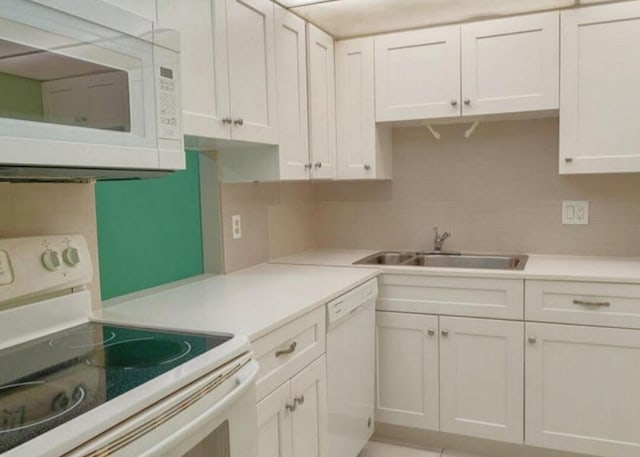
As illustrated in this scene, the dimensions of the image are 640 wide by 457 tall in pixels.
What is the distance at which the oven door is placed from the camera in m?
0.93

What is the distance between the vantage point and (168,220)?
7.02 feet

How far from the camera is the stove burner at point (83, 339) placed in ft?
4.49

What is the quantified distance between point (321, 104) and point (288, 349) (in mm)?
1341

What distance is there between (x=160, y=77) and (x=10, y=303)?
687 mm

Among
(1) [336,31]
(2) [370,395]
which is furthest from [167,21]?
(2) [370,395]

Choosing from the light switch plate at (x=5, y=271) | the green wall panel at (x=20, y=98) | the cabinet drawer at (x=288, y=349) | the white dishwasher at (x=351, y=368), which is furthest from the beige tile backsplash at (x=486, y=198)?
the green wall panel at (x=20, y=98)

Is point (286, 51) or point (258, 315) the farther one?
point (286, 51)

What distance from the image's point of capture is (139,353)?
1.29m

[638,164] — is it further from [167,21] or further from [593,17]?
[167,21]

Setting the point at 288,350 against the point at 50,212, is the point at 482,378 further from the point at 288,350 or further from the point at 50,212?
the point at 50,212

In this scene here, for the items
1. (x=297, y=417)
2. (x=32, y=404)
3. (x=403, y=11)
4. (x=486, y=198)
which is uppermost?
(x=403, y=11)

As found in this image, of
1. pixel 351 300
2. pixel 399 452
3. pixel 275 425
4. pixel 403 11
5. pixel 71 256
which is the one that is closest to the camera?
pixel 71 256

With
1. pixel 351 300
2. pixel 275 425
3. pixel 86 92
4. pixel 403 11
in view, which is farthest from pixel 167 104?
pixel 403 11

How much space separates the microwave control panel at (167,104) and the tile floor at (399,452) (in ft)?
5.98
